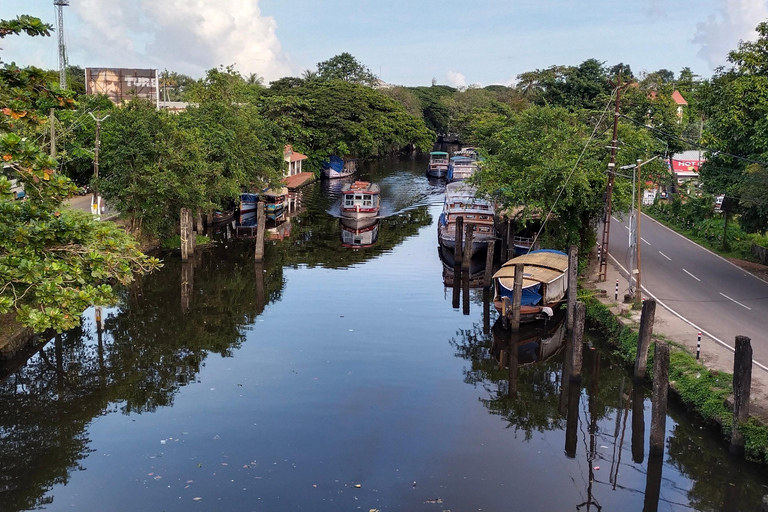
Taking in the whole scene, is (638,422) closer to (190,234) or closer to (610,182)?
(610,182)

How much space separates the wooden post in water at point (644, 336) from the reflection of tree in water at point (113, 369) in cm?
1376

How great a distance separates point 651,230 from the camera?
44688 millimetres

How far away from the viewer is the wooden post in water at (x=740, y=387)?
16.1 metres

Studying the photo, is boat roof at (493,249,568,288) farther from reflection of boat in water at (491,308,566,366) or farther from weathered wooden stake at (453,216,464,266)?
weathered wooden stake at (453,216,464,266)

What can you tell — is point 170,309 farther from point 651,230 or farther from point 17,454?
point 651,230

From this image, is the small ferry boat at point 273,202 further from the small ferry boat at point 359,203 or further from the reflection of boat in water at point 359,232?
the reflection of boat in water at point 359,232

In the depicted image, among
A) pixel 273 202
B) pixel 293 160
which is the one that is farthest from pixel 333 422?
pixel 293 160

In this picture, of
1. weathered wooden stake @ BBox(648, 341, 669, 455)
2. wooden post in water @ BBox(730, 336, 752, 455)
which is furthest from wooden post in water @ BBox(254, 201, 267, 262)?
wooden post in water @ BBox(730, 336, 752, 455)

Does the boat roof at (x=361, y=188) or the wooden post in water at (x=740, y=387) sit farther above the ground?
the boat roof at (x=361, y=188)

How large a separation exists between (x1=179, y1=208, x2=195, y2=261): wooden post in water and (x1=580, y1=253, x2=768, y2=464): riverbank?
20864 millimetres

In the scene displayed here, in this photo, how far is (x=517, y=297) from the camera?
26.1 m

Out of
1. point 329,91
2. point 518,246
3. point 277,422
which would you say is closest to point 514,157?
point 518,246

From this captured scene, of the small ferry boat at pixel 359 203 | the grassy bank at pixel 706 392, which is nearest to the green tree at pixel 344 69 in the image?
the small ferry boat at pixel 359 203

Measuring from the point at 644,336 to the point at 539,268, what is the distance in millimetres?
8826
